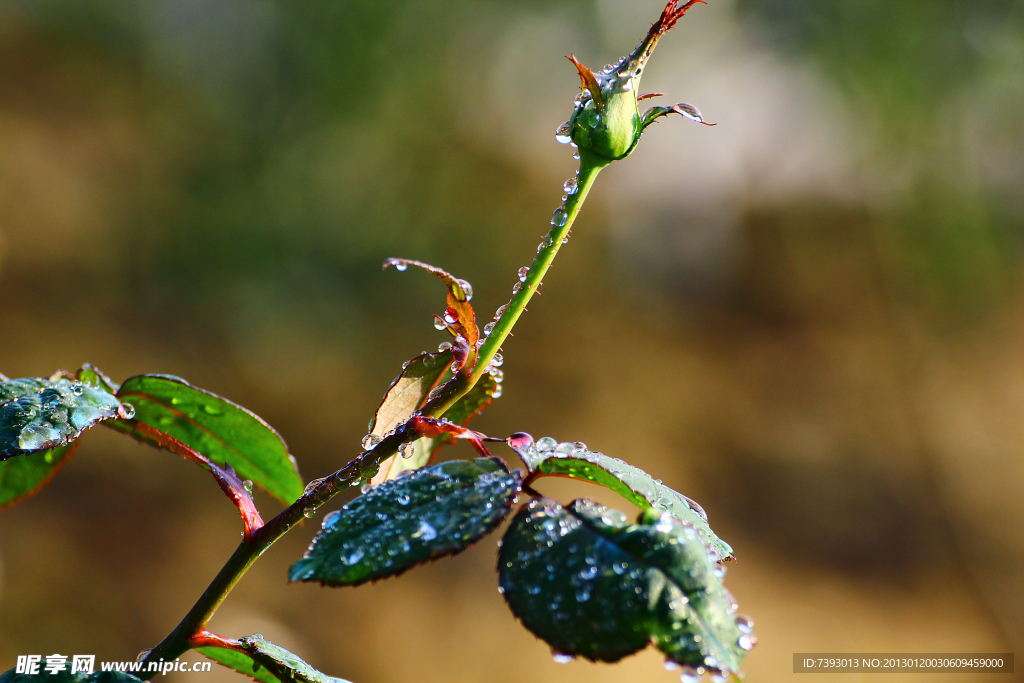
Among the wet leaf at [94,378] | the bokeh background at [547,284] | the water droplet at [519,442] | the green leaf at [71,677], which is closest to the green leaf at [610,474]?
the water droplet at [519,442]

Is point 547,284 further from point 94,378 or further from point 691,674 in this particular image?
point 691,674

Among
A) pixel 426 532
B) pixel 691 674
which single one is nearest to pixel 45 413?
pixel 426 532

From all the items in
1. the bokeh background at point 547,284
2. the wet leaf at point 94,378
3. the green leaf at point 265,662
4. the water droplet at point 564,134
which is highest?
the bokeh background at point 547,284

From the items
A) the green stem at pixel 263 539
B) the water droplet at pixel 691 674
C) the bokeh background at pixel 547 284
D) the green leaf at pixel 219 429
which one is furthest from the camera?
the bokeh background at pixel 547 284

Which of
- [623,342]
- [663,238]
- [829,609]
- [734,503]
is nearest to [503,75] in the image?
[663,238]

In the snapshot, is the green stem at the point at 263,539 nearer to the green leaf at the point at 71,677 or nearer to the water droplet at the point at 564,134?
the green leaf at the point at 71,677

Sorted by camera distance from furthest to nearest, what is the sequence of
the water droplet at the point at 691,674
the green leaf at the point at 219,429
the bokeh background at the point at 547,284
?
1. the bokeh background at the point at 547,284
2. the green leaf at the point at 219,429
3. the water droplet at the point at 691,674

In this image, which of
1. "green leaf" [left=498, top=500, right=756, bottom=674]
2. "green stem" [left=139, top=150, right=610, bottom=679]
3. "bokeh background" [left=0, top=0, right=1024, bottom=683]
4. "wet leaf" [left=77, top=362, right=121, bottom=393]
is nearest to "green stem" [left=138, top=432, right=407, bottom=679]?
"green stem" [left=139, top=150, right=610, bottom=679]
